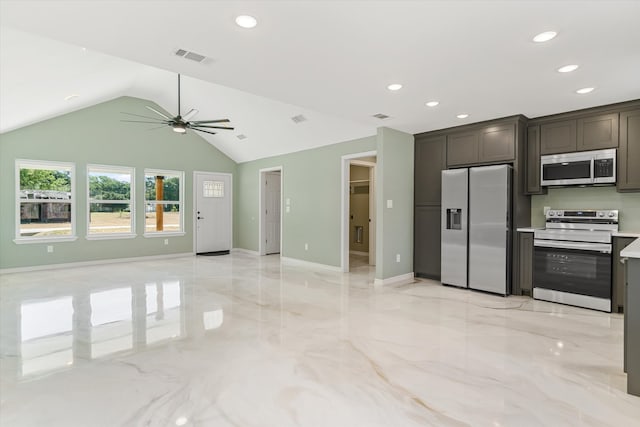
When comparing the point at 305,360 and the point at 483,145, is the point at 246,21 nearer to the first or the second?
the point at 305,360

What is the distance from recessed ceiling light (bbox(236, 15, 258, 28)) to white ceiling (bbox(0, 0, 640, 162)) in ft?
0.15

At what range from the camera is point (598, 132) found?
412 cm

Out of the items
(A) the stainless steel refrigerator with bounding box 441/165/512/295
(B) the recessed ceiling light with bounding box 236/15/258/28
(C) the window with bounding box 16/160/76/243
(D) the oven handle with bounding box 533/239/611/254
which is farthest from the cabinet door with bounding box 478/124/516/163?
(C) the window with bounding box 16/160/76/243

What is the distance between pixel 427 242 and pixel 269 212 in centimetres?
436

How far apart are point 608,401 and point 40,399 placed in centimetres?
359

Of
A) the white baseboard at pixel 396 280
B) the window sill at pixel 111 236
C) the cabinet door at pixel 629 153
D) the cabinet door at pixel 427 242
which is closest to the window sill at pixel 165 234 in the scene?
the window sill at pixel 111 236

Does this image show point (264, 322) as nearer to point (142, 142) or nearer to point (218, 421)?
point (218, 421)

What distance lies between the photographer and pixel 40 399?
2.10 m

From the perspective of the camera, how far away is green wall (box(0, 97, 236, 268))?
6023 mm

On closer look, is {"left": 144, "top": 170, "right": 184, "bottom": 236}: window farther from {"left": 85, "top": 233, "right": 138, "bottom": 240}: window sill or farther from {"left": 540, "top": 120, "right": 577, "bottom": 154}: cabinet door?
{"left": 540, "top": 120, "right": 577, "bottom": 154}: cabinet door

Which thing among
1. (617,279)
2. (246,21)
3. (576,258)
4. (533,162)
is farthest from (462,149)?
(246,21)

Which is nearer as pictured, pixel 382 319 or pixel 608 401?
pixel 608 401

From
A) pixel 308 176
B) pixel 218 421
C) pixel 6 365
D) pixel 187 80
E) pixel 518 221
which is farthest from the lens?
pixel 308 176

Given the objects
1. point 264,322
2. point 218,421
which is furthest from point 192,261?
point 218,421
